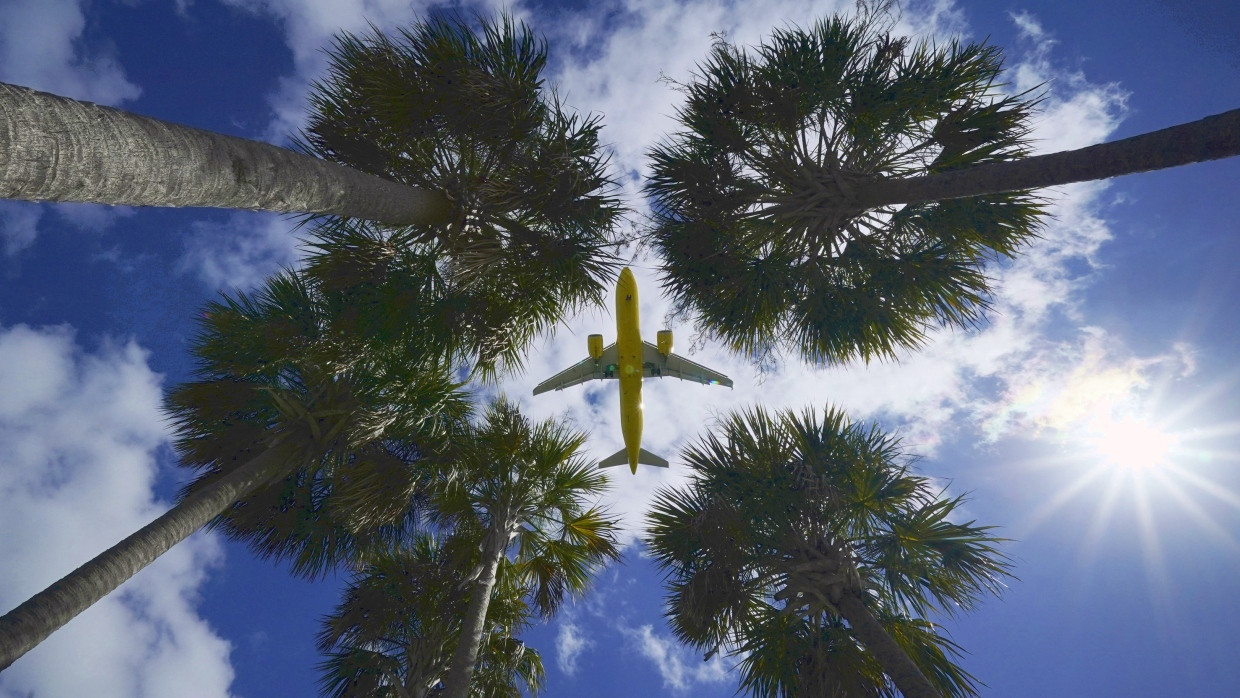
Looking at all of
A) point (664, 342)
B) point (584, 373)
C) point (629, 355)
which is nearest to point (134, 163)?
point (629, 355)

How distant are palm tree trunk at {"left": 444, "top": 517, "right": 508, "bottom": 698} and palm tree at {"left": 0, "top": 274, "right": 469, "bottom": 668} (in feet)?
4.27

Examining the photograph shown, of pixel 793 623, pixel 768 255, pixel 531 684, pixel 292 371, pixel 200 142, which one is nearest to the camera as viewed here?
pixel 200 142

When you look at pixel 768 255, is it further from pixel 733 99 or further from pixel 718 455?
pixel 718 455

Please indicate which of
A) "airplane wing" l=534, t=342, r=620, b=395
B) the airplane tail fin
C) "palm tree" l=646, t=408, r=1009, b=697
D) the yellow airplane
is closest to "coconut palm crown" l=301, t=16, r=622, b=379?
"palm tree" l=646, t=408, r=1009, b=697

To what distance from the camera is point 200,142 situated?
2.71m

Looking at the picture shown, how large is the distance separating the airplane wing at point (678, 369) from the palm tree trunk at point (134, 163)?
11610 millimetres

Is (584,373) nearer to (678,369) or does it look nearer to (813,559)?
(678,369)

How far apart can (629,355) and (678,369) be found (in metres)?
3.22

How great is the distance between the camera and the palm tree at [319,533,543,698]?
22.9ft

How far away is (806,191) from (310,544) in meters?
7.64

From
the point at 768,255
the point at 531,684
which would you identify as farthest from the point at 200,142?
the point at 531,684

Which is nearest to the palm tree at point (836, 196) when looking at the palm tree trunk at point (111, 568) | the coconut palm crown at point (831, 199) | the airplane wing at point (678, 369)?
the coconut palm crown at point (831, 199)

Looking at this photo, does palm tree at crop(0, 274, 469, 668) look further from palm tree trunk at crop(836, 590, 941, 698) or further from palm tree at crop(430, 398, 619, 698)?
palm tree trunk at crop(836, 590, 941, 698)

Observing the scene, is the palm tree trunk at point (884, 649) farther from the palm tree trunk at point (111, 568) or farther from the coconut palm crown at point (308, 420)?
the palm tree trunk at point (111, 568)
